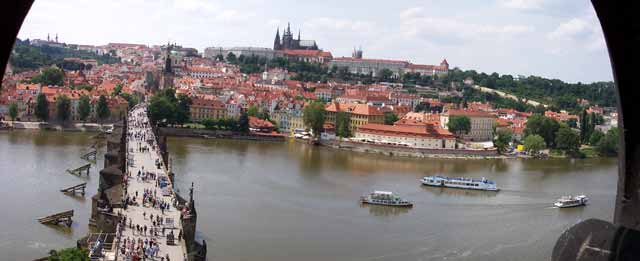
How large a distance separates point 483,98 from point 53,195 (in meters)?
27.2

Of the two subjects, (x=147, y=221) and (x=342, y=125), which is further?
(x=342, y=125)

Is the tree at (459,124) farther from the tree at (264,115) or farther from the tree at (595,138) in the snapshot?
the tree at (264,115)

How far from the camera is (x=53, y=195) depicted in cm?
879

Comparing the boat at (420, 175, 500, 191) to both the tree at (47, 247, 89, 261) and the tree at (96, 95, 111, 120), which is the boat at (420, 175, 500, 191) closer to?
the tree at (47, 247, 89, 261)

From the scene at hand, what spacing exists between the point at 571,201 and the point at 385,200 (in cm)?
264

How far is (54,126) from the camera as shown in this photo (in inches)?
714

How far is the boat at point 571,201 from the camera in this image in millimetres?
10406

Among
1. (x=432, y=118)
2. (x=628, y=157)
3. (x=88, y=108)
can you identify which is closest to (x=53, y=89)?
(x=88, y=108)

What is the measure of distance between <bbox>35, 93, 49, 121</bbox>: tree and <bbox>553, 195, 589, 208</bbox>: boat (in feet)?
41.3

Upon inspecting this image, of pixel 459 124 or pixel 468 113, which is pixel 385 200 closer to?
pixel 459 124

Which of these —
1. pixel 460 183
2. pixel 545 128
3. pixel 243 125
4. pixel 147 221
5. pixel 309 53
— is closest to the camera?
pixel 147 221

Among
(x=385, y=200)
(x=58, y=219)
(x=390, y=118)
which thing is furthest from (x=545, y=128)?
(x=58, y=219)

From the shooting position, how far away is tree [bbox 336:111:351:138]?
1925cm

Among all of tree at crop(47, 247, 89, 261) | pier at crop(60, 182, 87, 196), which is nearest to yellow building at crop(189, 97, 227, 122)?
pier at crop(60, 182, 87, 196)
